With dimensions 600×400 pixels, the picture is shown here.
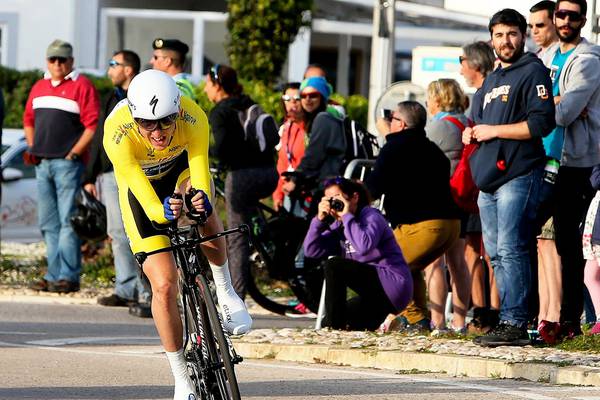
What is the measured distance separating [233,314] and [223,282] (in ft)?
0.74

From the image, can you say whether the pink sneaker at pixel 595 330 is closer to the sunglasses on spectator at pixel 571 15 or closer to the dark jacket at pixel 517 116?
the dark jacket at pixel 517 116

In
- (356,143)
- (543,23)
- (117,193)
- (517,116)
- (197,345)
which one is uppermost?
(543,23)

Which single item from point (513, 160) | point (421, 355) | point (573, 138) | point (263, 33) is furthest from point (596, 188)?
point (263, 33)

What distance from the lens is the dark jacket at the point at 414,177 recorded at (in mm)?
12391

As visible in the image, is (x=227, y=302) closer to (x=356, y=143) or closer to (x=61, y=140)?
(x=356, y=143)

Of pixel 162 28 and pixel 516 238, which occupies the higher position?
pixel 162 28

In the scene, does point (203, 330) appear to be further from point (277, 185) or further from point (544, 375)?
point (277, 185)

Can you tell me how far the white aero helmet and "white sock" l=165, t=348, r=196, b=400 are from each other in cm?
130

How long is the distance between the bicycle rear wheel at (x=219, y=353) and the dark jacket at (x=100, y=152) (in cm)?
594

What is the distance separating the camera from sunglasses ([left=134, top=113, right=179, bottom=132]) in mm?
8281

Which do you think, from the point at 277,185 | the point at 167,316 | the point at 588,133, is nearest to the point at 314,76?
the point at 277,185

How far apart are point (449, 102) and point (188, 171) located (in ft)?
15.0

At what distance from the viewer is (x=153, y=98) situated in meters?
8.20

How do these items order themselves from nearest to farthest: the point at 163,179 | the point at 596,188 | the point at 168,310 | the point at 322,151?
the point at 168,310 < the point at 163,179 < the point at 596,188 < the point at 322,151
